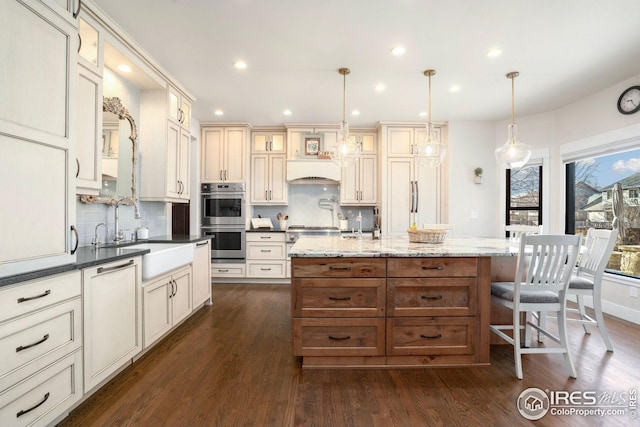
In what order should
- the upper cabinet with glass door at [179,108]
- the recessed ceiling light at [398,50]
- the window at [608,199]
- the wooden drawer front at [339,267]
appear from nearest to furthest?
1. the wooden drawer front at [339,267]
2. the recessed ceiling light at [398,50]
3. the upper cabinet with glass door at [179,108]
4. the window at [608,199]

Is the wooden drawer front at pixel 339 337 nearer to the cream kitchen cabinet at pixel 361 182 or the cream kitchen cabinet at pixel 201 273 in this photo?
the cream kitchen cabinet at pixel 201 273

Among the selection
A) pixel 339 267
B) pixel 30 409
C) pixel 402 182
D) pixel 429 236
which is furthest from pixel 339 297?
pixel 402 182

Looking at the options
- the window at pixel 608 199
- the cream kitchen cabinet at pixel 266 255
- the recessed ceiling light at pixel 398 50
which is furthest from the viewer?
the cream kitchen cabinet at pixel 266 255

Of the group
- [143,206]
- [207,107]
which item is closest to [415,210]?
[207,107]

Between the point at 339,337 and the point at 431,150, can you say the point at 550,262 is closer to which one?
the point at 431,150

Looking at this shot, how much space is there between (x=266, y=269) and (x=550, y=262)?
12.5 feet

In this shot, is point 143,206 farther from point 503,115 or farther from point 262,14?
point 503,115

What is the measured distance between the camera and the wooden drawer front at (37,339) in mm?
1312

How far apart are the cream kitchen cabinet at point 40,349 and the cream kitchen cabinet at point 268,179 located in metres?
3.54

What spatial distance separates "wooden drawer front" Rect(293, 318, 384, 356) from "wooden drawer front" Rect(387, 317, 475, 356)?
4.1 inches

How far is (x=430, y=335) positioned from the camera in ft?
7.18

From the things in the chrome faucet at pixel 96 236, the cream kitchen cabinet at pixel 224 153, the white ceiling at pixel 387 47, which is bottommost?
the chrome faucet at pixel 96 236

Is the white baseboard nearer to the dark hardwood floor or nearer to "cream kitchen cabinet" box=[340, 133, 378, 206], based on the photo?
the dark hardwood floor

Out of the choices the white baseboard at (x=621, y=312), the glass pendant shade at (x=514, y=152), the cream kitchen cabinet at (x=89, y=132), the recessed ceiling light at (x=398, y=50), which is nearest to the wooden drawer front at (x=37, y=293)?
the cream kitchen cabinet at (x=89, y=132)
